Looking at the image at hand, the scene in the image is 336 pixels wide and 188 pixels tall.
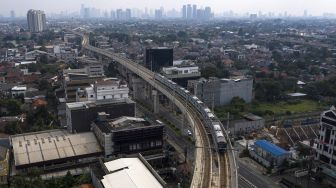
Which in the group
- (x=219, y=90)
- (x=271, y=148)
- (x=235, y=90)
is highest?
(x=219, y=90)

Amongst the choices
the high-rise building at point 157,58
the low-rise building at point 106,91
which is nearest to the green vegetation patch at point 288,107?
the low-rise building at point 106,91

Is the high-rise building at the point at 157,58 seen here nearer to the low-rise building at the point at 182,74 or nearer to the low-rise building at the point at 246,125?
the low-rise building at the point at 182,74

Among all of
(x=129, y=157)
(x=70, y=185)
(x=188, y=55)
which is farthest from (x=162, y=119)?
(x=188, y=55)

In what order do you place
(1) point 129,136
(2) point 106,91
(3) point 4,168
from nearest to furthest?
(3) point 4,168 < (1) point 129,136 < (2) point 106,91

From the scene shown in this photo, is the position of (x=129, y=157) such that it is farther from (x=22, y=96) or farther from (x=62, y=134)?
(x=22, y=96)

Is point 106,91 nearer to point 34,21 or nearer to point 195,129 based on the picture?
point 195,129

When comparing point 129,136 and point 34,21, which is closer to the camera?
point 129,136

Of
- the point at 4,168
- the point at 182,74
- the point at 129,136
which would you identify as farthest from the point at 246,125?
the point at 4,168
